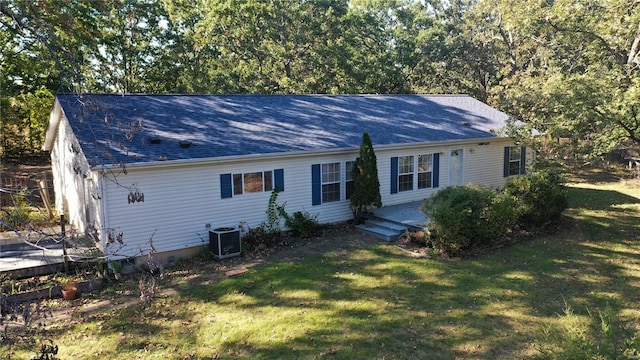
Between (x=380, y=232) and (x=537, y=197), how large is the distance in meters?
4.82

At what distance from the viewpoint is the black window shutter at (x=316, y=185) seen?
14.0m

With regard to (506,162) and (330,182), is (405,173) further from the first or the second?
(506,162)

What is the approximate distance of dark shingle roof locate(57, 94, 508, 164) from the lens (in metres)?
11.4

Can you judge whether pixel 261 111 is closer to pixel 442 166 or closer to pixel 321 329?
pixel 442 166

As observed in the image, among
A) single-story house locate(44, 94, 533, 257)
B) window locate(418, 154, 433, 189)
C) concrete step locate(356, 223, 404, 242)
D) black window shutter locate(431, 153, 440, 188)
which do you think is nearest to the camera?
single-story house locate(44, 94, 533, 257)

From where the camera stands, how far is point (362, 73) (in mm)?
28297

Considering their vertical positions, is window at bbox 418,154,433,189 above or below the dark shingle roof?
below

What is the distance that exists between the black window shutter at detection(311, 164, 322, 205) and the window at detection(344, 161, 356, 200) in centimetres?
112

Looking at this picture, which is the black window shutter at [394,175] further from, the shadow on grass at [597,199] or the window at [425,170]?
the shadow on grass at [597,199]

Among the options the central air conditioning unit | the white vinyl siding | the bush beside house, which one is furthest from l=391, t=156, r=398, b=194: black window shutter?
the central air conditioning unit

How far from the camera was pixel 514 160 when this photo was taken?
19219 millimetres

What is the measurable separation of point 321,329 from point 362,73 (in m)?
22.6

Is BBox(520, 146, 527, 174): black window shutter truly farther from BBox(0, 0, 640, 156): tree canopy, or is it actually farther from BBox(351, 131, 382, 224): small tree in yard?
BBox(351, 131, 382, 224): small tree in yard

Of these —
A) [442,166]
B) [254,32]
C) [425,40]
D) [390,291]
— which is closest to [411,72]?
[425,40]
